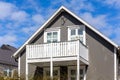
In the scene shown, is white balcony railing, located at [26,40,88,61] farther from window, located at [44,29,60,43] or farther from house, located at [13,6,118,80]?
window, located at [44,29,60,43]

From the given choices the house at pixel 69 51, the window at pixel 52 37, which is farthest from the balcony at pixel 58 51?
the window at pixel 52 37

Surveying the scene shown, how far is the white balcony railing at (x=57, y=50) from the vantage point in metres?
26.9

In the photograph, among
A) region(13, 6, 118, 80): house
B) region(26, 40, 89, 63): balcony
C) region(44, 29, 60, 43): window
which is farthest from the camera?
region(44, 29, 60, 43): window

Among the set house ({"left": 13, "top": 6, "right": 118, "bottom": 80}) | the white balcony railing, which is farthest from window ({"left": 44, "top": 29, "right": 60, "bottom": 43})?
the white balcony railing

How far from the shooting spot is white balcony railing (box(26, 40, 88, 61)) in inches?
1058

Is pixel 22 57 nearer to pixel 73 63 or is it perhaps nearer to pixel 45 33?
pixel 45 33

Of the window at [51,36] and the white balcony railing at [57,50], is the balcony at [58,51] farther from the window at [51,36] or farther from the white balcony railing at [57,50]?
the window at [51,36]

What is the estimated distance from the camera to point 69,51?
1065 inches

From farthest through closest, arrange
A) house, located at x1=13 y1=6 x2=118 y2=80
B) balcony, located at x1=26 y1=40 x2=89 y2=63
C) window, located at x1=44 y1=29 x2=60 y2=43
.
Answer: window, located at x1=44 y1=29 x2=60 y2=43 < house, located at x1=13 y1=6 x2=118 y2=80 < balcony, located at x1=26 y1=40 x2=89 y2=63

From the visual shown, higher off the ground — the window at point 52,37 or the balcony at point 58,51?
the window at point 52,37

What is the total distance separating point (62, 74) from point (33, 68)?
2.87 meters

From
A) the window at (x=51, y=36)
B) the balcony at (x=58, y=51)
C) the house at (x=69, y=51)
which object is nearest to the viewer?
the balcony at (x=58, y=51)

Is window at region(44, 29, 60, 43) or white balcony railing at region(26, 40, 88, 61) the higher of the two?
window at region(44, 29, 60, 43)

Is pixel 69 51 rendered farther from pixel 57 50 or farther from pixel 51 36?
pixel 51 36
